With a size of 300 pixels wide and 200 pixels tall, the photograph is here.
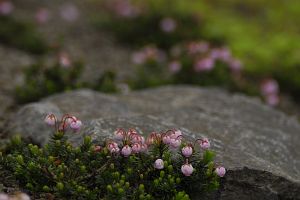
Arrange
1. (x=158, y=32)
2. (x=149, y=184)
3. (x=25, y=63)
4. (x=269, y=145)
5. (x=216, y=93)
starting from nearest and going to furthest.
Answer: (x=149, y=184)
(x=269, y=145)
(x=216, y=93)
(x=25, y=63)
(x=158, y=32)

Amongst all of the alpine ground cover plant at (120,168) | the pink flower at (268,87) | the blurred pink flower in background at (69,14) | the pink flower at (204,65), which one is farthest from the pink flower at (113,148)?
the blurred pink flower in background at (69,14)

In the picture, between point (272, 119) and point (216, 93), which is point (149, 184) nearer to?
point (272, 119)

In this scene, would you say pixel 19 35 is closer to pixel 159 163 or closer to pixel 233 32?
pixel 233 32

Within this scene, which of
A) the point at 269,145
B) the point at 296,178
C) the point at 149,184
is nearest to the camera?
the point at 149,184

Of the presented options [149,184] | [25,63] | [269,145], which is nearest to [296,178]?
[269,145]

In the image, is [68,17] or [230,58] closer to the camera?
[230,58]

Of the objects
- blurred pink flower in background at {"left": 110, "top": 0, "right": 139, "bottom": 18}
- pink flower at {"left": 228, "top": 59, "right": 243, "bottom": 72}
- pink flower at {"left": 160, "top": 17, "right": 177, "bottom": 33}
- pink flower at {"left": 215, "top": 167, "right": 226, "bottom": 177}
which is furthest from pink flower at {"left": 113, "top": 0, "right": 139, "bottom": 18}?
pink flower at {"left": 215, "top": 167, "right": 226, "bottom": 177}
